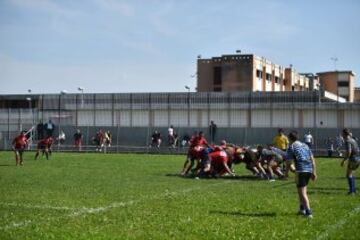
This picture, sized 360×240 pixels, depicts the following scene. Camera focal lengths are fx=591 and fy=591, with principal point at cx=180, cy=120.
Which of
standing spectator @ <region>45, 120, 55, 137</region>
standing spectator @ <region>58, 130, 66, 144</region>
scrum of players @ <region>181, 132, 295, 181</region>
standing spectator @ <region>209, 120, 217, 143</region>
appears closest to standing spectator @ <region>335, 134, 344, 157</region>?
standing spectator @ <region>209, 120, 217, 143</region>

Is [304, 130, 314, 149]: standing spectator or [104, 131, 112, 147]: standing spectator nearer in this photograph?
[304, 130, 314, 149]: standing spectator

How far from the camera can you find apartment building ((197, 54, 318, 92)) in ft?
258

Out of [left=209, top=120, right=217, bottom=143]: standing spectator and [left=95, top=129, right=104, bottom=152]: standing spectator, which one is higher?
[left=209, top=120, right=217, bottom=143]: standing spectator

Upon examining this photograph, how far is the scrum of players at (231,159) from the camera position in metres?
21.3

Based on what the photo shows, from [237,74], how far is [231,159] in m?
58.2

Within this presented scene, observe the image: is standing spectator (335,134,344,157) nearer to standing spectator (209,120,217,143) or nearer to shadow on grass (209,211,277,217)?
standing spectator (209,120,217,143)

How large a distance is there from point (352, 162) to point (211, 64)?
67.7m

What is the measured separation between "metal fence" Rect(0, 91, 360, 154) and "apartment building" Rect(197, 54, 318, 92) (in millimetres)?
25472

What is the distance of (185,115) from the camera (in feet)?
175

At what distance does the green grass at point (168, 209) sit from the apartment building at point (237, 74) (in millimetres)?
59265

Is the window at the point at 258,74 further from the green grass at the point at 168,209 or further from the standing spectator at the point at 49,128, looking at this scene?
the green grass at the point at 168,209

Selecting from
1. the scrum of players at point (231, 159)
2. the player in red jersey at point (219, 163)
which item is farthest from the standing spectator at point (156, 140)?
the player in red jersey at point (219, 163)

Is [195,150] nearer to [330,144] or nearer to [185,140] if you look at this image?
[330,144]

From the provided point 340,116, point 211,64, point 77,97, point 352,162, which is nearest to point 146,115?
point 77,97
